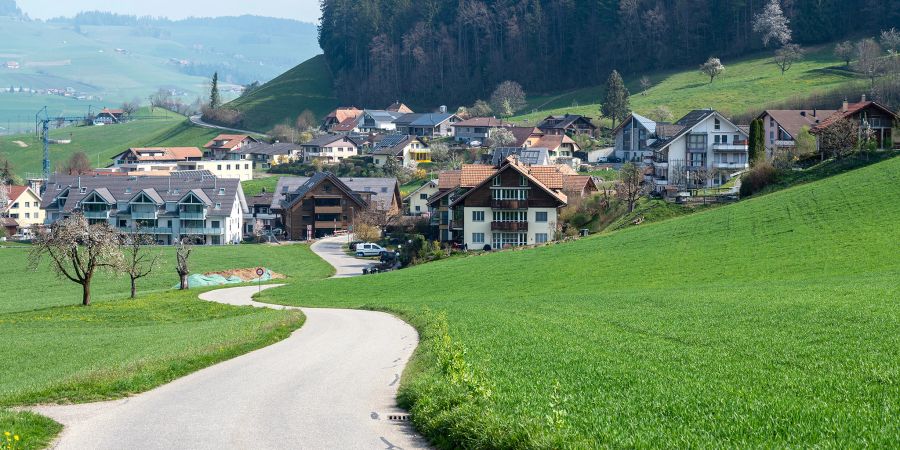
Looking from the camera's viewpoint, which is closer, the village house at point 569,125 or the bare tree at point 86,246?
the bare tree at point 86,246

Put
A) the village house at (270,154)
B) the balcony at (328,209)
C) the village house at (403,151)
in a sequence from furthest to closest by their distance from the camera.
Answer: the village house at (270,154), the village house at (403,151), the balcony at (328,209)

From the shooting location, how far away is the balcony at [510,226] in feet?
254

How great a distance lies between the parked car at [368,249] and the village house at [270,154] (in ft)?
230

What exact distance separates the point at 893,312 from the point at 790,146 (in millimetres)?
70389

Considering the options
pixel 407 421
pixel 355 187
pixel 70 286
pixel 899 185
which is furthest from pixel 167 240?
pixel 407 421

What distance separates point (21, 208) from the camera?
129 m

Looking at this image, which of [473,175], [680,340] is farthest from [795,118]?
[680,340]

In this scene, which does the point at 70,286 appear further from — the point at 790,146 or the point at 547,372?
the point at 790,146

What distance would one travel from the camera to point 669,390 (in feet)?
49.6

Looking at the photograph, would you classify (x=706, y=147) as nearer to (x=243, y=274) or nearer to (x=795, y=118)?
(x=795, y=118)

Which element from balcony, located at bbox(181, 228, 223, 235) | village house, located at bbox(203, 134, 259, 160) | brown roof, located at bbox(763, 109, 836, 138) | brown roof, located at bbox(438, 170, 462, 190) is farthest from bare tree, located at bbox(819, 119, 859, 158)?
village house, located at bbox(203, 134, 259, 160)

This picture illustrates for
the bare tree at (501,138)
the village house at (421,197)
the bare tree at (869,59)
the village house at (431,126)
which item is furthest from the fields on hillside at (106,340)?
the village house at (431,126)

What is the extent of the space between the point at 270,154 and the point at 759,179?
10033 cm

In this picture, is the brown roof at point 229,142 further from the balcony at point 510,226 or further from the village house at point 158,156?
the balcony at point 510,226
